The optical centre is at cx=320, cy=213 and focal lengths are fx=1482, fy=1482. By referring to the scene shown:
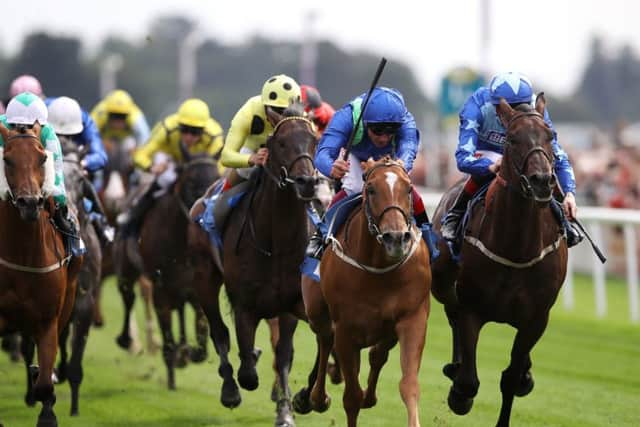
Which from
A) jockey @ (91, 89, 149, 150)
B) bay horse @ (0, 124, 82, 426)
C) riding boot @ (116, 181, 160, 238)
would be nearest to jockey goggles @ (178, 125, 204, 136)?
riding boot @ (116, 181, 160, 238)

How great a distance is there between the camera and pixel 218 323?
10.7m

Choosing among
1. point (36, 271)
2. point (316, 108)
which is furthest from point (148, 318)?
point (36, 271)

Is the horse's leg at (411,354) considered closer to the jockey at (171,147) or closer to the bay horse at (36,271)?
the bay horse at (36,271)

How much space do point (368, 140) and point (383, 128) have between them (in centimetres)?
35

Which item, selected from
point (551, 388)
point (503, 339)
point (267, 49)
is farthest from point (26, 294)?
point (267, 49)

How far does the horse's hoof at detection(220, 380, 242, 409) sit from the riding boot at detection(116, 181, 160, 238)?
327 cm

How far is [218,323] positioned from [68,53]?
54190 millimetres

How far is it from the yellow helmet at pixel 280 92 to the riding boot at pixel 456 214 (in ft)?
4.44

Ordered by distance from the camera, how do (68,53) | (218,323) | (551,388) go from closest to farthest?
(218,323) < (551,388) < (68,53)

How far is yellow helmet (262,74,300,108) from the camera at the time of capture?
10094 mm

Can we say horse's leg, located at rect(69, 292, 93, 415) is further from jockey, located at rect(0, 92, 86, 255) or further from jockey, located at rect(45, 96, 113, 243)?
jockey, located at rect(0, 92, 86, 255)

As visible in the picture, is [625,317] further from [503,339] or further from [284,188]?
[284,188]

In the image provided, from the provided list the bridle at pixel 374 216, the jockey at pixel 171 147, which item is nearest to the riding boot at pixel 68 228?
the bridle at pixel 374 216

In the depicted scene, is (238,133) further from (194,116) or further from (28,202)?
(194,116)
